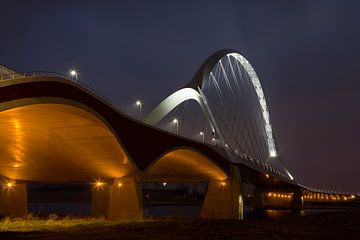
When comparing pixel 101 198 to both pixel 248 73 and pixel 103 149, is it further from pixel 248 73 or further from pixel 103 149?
pixel 248 73

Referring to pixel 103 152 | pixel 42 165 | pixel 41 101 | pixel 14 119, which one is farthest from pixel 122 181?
pixel 41 101

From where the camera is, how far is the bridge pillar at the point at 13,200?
56438mm

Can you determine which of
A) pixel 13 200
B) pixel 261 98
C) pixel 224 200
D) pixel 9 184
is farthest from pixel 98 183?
pixel 261 98

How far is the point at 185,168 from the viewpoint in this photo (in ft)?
207

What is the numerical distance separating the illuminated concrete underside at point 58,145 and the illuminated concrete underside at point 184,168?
8.30 meters

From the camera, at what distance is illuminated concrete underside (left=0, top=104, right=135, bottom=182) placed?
105 ft

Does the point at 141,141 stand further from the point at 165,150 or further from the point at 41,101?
the point at 41,101

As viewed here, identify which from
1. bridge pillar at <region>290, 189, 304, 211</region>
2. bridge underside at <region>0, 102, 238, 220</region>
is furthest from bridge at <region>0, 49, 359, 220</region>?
bridge pillar at <region>290, 189, 304, 211</region>

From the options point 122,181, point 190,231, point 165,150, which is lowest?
point 190,231

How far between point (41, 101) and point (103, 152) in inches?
639

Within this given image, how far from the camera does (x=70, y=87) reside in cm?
3008

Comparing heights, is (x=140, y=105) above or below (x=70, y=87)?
above

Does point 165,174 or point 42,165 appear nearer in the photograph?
point 42,165

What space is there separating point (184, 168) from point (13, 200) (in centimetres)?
2303
